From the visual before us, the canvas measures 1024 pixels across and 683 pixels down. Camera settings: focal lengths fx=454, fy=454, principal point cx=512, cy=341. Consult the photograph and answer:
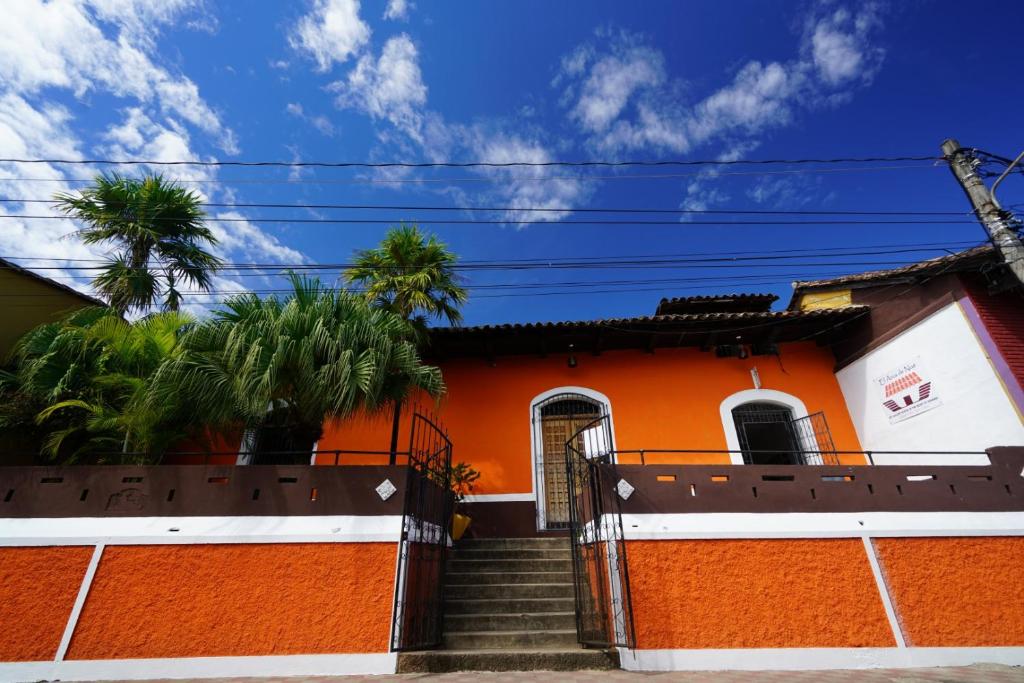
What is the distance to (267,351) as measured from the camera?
16.8 feet

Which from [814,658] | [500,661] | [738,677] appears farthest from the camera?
[814,658]

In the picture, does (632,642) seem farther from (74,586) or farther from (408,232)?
(408,232)

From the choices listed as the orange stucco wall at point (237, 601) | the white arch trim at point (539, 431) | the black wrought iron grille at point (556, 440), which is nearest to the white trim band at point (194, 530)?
the orange stucco wall at point (237, 601)

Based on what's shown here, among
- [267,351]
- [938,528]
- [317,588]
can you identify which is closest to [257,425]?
[267,351]

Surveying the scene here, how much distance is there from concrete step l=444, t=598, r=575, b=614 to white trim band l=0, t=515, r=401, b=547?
1.32 metres

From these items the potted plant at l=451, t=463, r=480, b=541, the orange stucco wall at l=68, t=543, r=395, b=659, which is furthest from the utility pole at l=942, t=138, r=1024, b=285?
the orange stucco wall at l=68, t=543, r=395, b=659

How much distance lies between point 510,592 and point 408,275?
197 inches

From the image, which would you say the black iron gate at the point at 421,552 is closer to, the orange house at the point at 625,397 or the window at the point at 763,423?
the orange house at the point at 625,397

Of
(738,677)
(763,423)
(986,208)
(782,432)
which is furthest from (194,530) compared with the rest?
(986,208)

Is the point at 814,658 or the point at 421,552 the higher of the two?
the point at 421,552

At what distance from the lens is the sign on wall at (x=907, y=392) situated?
6949mm

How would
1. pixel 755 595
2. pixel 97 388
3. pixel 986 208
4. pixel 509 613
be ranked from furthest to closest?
1. pixel 986 208
2. pixel 97 388
3. pixel 509 613
4. pixel 755 595

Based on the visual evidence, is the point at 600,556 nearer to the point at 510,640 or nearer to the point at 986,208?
the point at 510,640

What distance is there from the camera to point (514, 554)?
20.9 ft
